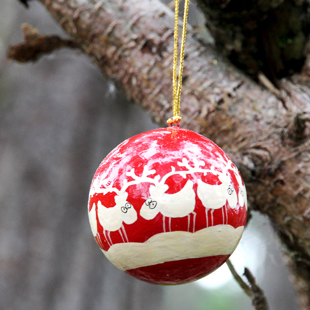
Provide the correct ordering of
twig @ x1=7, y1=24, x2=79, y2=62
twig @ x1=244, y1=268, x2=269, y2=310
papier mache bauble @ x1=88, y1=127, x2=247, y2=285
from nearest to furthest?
papier mache bauble @ x1=88, y1=127, x2=247, y2=285, twig @ x1=244, y1=268, x2=269, y2=310, twig @ x1=7, y1=24, x2=79, y2=62

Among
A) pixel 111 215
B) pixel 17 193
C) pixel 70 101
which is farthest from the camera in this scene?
pixel 70 101

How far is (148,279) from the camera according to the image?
630mm

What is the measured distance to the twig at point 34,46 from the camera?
129cm

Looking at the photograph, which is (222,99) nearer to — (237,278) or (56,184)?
(237,278)

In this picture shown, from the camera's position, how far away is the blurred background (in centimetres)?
165

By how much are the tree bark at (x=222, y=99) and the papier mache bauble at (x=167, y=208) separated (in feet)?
0.98

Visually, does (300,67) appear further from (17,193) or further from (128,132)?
(17,193)

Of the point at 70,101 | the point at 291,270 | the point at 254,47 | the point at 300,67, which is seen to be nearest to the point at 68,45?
the point at 70,101

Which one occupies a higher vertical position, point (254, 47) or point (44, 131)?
point (254, 47)

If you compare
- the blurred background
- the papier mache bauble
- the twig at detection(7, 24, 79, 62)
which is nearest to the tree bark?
the twig at detection(7, 24, 79, 62)

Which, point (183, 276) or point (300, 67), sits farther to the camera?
point (300, 67)

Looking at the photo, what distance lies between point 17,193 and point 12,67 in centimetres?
70

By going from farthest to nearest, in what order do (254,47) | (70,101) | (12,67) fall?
(12,67) → (70,101) → (254,47)

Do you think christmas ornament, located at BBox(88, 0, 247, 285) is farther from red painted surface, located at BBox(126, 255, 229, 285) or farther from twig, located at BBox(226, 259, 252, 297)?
twig, located at BBox(226, 259, 252, 297)
